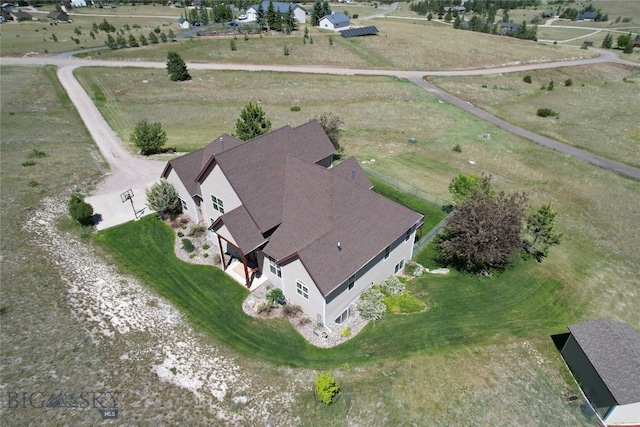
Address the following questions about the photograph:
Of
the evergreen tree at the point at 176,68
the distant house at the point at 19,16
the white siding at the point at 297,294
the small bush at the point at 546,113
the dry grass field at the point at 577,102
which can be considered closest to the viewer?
the white siding at the point at 297,294

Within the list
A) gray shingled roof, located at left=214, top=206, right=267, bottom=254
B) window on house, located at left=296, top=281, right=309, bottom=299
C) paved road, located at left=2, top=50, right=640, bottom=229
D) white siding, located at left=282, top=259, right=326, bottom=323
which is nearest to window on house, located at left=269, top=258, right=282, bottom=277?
white siding, located at left=282, top=259, right=326, bottom=323

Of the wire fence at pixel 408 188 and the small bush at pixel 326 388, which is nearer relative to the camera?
the small bush at pixel 326 388

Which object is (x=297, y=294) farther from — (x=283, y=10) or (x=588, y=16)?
(x=588, y=16)

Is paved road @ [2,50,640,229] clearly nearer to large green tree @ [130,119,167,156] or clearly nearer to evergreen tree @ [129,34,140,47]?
large green tree @ [130,119,167,156]

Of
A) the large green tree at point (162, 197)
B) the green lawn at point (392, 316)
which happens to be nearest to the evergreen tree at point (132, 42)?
the large green tree at point (162, 197)

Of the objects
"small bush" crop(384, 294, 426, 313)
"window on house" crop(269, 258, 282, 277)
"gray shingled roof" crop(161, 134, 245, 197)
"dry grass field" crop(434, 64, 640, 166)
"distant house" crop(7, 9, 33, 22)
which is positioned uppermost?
"distant house" crop(7, 9, 33, 22)

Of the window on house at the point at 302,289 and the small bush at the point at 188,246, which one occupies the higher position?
the window on house at the point at 302,289


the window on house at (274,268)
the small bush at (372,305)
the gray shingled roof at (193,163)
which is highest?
the gray shingled roof at (193,163)

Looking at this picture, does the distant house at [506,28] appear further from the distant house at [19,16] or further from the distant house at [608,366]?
the distant house at [19,16]
